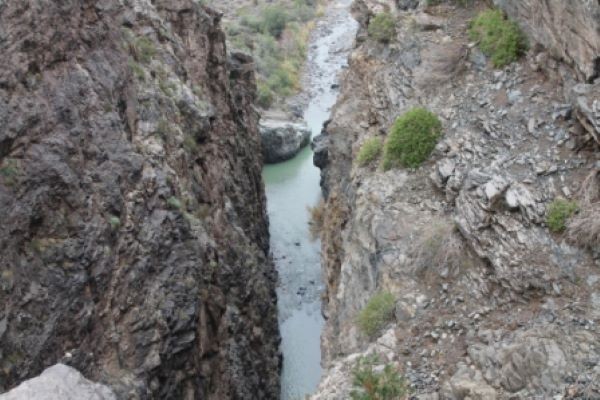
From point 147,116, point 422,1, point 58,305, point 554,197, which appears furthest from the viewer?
point 422,1

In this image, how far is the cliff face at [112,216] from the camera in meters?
13.0

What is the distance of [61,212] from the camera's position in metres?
13.8

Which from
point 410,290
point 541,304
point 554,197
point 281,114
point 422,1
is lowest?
point 281,114

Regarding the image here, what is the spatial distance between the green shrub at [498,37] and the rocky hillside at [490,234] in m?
0.28

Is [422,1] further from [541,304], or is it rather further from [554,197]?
[541,304]

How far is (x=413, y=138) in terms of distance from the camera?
669 inches

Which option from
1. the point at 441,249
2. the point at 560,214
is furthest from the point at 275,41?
the point at 560,214

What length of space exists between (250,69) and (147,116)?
20.4 m

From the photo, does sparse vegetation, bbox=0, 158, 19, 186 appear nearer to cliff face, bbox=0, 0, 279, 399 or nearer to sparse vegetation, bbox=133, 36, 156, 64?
cliff face, bbox=0, 0, 279, 399

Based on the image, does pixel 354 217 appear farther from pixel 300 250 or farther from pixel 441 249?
pixel 300 250

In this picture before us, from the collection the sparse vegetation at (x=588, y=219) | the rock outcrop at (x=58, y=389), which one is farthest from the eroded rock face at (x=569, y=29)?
the rock outcrop at (x=58, y=389)

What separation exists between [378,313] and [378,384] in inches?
101

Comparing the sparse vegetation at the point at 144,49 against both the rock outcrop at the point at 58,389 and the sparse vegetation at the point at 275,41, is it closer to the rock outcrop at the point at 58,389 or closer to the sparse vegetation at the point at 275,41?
the rock outcrop at the point at 58,389

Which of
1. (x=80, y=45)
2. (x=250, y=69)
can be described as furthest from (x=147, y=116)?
(x=250, y=69)
